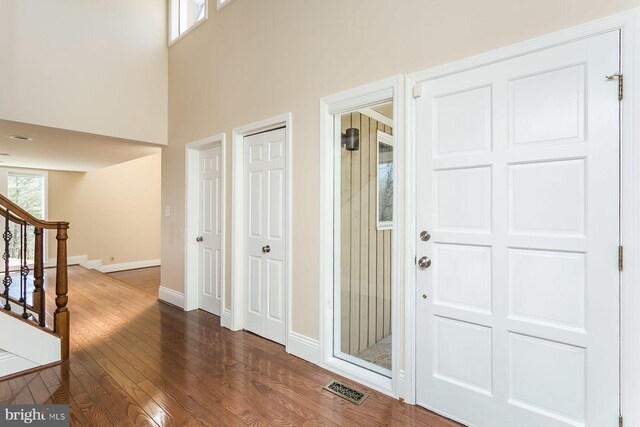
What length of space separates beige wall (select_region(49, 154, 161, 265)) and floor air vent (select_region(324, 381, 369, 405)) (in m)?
7.30

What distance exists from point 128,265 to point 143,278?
5.04 ft

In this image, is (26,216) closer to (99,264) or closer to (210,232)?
(210,232)

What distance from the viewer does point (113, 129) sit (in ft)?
13.4

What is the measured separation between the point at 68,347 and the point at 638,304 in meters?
3.95

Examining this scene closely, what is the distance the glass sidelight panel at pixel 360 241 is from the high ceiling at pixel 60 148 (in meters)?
3.25

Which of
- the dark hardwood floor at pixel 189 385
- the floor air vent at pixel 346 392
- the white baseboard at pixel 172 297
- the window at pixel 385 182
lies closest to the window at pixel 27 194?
the white baseboard at pixel 172 297

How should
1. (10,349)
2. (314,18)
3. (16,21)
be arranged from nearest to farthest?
(10,349) → (314,18) → (16,21)

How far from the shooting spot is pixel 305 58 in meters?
2.80

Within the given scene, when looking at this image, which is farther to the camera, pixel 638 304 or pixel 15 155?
pixel 15 155

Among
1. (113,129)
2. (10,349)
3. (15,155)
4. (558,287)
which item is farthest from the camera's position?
(15,155)

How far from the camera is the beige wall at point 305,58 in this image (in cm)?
185

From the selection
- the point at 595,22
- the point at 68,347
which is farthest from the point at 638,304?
the point at 68,347

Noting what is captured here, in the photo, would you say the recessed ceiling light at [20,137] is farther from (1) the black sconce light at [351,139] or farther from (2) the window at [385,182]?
(2) the window at [385,182]

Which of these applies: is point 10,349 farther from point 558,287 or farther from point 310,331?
point 558,287
